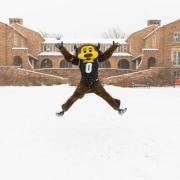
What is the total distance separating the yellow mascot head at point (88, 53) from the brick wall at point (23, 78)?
2410cm

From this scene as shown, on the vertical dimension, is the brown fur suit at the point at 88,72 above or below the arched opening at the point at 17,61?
below

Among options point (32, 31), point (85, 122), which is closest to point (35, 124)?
point (85, 122)

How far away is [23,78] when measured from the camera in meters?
31.6

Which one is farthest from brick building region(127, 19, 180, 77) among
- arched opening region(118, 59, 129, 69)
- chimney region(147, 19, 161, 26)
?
chimney region(147, 19, 161, 26)

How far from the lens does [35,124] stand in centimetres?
704

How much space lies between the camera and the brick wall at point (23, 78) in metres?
31.1

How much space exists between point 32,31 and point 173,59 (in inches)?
776

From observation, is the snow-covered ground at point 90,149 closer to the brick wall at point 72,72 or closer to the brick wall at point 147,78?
the brick wall at point 147,78

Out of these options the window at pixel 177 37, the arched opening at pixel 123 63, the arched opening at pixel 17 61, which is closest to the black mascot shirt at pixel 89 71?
the window at pixel 177 37

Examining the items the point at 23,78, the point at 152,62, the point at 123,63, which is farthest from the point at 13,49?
the point at 152,62

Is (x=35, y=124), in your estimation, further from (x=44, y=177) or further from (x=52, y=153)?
(x=44, y=177)

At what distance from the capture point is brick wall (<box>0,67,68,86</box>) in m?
31.1

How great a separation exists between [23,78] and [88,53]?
25736 millimetres

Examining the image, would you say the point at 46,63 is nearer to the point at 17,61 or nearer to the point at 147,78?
the point at 17,61
